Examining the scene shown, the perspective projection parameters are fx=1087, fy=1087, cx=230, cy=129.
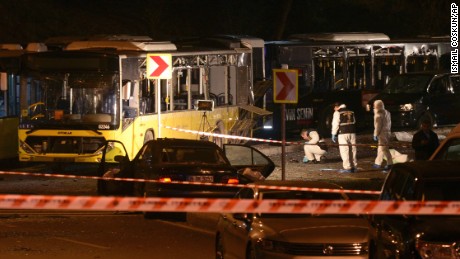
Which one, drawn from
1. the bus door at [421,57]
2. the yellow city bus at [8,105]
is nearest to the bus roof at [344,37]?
the bus door at [421,57]

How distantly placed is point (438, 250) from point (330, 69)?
1014 inches

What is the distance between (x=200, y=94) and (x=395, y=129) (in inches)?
252

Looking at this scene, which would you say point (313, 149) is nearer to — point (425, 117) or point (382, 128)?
point (382, 128)

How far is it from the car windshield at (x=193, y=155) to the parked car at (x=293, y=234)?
5230mm

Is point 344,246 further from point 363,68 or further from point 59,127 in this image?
point 363,68

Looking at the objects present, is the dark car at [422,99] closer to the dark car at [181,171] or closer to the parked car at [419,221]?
the dark car at [181,171]

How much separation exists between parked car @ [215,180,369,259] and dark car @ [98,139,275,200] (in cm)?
450

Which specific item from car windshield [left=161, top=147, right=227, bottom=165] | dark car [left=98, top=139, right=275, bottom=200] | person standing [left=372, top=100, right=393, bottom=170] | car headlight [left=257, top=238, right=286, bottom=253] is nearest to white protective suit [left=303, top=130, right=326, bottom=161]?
person standing [left=372, top=100, right=393, bottom=170]

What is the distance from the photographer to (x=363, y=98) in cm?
3475

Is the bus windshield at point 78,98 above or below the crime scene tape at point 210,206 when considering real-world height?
above

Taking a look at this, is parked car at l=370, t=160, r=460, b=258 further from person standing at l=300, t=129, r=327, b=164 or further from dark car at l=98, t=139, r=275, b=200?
person standing at l=300, t=129, r=327, b=164

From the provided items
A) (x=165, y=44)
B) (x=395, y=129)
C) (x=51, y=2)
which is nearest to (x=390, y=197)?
(x=165, y=44)

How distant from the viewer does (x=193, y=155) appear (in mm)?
18531

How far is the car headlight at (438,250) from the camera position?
9344mm
